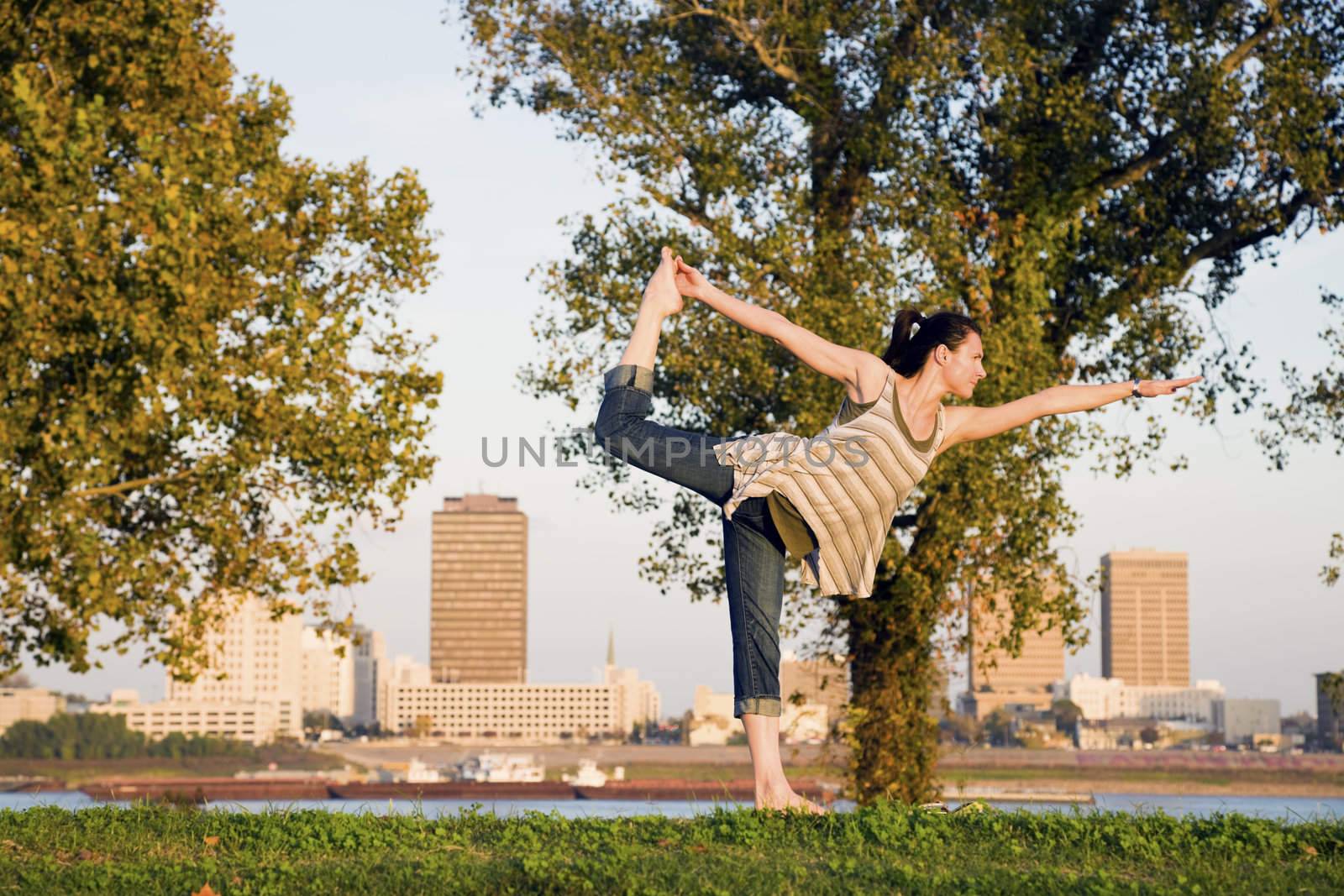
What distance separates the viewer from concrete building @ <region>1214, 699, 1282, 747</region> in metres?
170

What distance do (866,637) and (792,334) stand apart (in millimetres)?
8929

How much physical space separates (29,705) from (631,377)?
164878 millimetres

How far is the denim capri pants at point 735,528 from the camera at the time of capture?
6.29 meters

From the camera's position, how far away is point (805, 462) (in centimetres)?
620

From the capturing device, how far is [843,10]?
52.3 feet

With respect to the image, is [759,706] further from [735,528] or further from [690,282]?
[690,282]

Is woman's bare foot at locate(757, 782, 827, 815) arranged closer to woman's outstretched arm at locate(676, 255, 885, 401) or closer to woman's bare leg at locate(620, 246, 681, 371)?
woman's outstretched arm at locate(676, 255, 885, 401)

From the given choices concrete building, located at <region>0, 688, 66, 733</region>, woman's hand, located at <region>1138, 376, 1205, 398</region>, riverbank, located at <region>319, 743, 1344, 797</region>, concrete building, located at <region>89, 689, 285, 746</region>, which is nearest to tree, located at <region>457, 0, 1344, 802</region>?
woman's hand, located at <region>1138, 376, 1205, 398</region>

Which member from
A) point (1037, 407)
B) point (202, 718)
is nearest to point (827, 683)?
point (1037, 407)

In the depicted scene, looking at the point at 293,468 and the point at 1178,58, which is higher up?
the point at 1178,58

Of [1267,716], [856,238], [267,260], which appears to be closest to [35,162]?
[267,260]

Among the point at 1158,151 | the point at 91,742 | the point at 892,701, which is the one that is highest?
the point at 1158,151

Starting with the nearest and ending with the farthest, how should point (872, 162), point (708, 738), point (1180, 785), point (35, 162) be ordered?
point (35, 162) < point (872, 162) < point (1180, 785) < point (708, 738)

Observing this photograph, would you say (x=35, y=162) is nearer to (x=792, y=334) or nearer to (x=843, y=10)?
(x=843, y=10)
